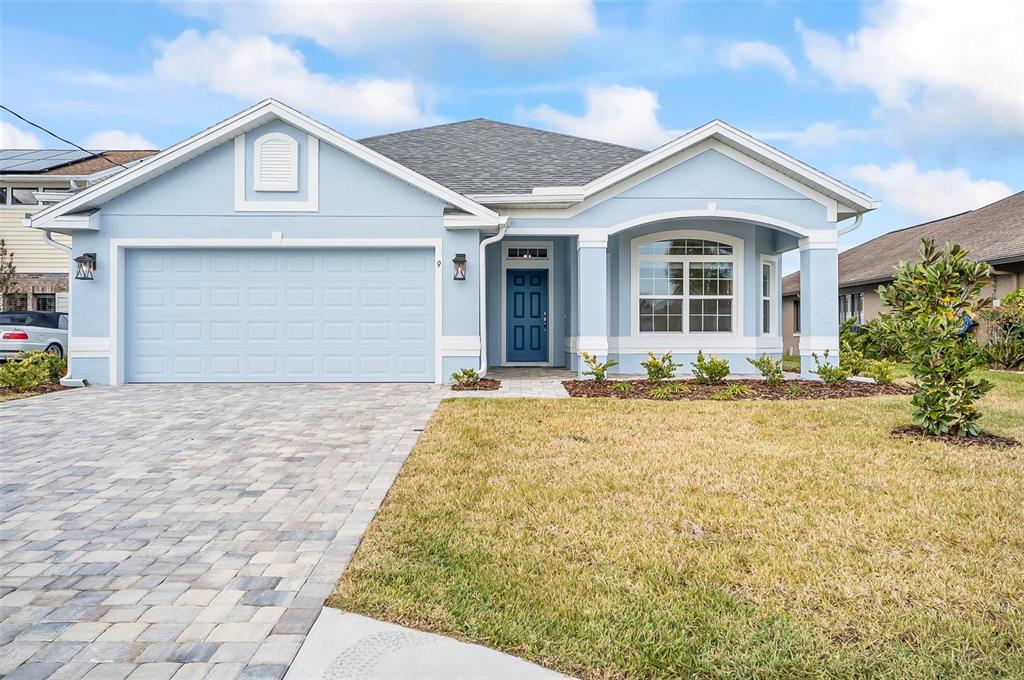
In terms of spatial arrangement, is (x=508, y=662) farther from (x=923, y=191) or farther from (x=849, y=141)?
(x=923, y=191)

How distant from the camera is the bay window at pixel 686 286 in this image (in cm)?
1279

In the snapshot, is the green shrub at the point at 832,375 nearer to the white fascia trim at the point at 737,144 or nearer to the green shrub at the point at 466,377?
the white fascia trim at the point at 737,144

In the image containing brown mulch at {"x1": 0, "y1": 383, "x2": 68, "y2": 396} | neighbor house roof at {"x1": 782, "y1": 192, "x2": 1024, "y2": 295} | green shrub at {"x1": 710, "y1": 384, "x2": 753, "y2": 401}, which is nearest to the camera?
green shrub at {"x1": 710, "y1": 384, "x2": 753, "y2": 401}

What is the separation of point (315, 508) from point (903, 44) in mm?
14328

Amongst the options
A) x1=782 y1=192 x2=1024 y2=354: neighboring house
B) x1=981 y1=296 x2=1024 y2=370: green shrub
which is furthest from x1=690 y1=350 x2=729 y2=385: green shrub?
x1=981 y1=296 x2=1024 y2=370: green shrub

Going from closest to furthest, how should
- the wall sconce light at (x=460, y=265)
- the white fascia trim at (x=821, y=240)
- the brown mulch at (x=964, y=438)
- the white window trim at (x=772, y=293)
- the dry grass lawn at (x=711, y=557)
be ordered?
the dry grass lawn at (x=711, y=557)
the brown mulch at (x=964, y=438)
the wall sconce light at (x=460, y=265)
the white fascia trim at (x=821, y=240)
the white window trim at (x=772, y=293)

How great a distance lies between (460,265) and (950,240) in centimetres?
1487

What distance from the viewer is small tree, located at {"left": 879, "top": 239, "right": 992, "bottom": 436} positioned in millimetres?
6395

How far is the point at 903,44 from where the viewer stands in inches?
493

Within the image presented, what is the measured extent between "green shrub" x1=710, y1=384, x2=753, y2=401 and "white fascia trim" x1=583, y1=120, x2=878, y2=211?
14.0 feet

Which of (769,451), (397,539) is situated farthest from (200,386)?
(769,451)

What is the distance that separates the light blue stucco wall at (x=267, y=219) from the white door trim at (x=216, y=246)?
0.26 ft

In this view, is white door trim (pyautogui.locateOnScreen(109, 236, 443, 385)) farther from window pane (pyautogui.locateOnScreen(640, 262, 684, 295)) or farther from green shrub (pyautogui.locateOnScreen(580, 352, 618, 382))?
window pane (pyautogui.locateOnScreen(640, 262, 684, 295))

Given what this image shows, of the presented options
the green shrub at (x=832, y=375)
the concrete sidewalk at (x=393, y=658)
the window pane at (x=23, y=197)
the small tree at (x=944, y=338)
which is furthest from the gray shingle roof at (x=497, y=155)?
the window pane at (x=23, y=197)
